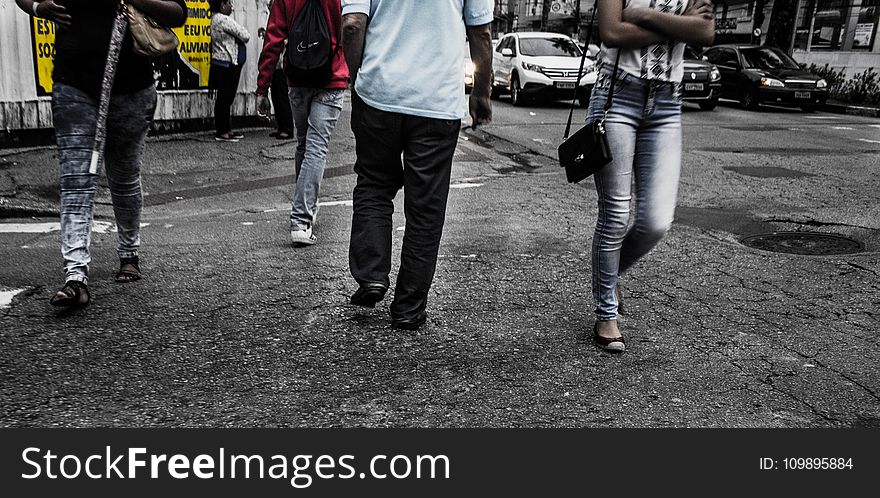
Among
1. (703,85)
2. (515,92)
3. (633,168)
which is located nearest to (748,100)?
(703,85)

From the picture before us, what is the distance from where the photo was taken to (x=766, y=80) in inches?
756

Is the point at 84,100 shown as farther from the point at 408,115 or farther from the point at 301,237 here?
the point at 301,237

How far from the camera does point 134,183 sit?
14.7ft

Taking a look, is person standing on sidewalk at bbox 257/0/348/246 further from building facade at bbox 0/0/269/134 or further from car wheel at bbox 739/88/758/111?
car wheel at bbox 739/88/758/111

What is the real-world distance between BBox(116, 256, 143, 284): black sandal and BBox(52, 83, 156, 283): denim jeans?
36 cm

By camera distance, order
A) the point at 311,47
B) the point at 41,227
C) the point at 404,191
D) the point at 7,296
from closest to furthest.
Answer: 1. the point at 404,191
2. the point at 7,296
3. the point at 311,47
4. the point at 41,227

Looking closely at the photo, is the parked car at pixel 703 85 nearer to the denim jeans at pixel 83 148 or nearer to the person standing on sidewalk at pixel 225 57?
the person standing on sidewalk at pixel 225 57

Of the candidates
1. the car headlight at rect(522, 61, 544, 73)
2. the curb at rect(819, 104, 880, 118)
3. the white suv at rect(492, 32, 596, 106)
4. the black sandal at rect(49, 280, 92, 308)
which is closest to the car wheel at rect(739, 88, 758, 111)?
the curb at rect(819, 104, 880, 118)

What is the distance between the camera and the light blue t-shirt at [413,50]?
369 centimetres

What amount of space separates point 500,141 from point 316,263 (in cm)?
749

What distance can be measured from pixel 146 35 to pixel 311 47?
131 cm

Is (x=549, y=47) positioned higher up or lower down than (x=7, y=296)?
higher up

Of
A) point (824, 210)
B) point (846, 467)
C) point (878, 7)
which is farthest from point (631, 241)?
point (878, 7)

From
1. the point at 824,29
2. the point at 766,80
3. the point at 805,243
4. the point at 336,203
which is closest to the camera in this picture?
the point at 805,243
